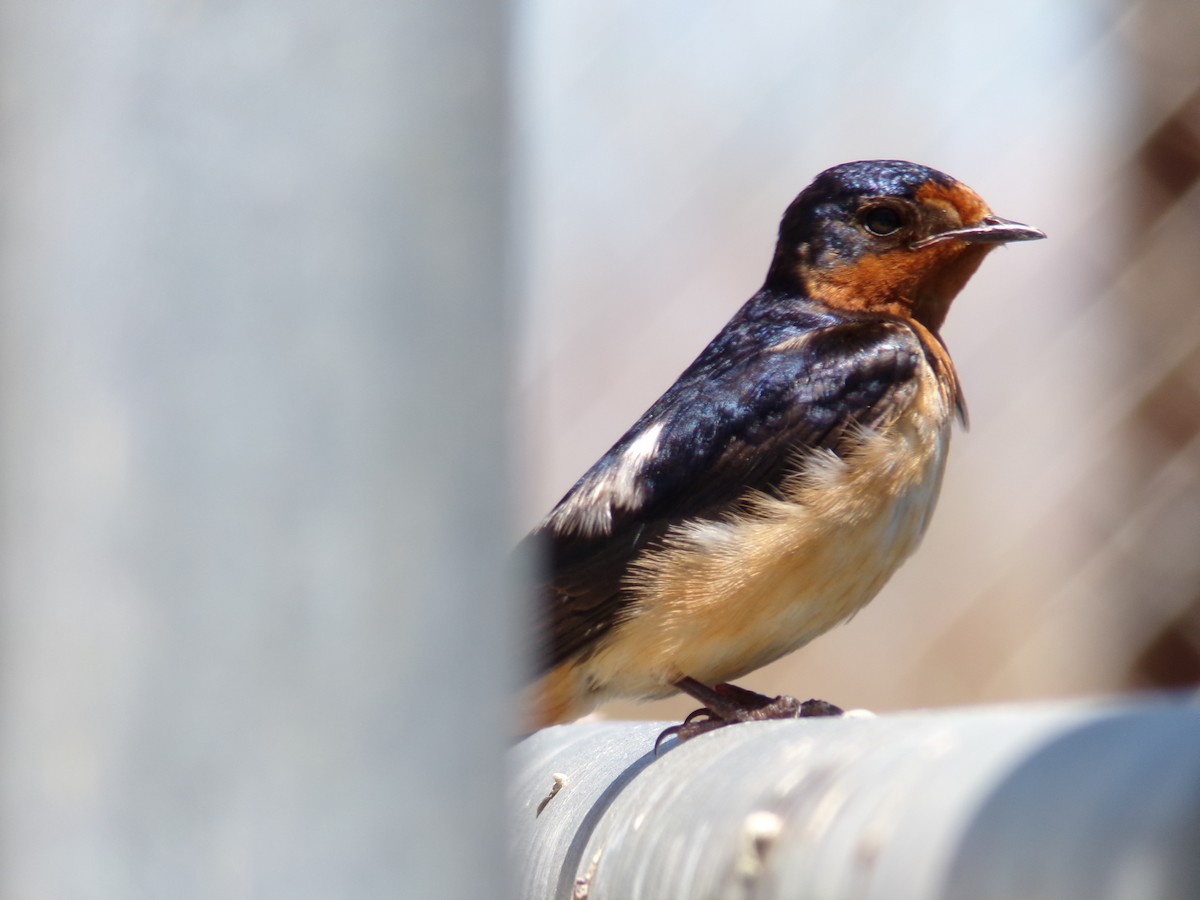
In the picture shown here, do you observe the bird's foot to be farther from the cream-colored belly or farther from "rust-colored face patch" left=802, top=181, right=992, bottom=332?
"rust-colored face patch" left=802, top=181, right=992, bottom=332

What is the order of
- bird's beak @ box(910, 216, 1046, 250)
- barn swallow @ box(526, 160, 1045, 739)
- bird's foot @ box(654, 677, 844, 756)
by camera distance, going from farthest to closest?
bird's beak @ box(910, 216, 1046, 250) < barn swallow @ box(526, 160, 1045, 739) < bird's foot @ box(654, 677, 844, 756)

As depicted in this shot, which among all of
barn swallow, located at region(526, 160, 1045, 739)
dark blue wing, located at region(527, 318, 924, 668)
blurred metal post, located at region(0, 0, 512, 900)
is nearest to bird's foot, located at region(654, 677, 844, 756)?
barn swallow, located at region(526, 160, 1045, 739)

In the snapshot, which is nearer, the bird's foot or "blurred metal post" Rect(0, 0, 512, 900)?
"blurred metal post" Rect(0, 0, 512, 900)

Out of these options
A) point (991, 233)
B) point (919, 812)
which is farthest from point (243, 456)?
point (991, 233)

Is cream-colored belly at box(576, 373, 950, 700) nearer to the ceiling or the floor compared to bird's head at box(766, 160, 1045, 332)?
nearer to the floor

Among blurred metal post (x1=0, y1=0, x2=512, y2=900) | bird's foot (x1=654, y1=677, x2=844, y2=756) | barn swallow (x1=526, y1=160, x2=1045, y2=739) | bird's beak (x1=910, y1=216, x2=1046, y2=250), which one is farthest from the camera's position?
bird's beak (x1=910, y1=216, x2=1046, y2=250)

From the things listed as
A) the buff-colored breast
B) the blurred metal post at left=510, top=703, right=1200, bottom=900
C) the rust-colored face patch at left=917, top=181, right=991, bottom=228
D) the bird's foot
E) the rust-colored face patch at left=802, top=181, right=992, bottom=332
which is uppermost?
the rust-colored face patch at left=917, top=181, right=991, bottom=228

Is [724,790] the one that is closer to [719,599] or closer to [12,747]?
[12,747]

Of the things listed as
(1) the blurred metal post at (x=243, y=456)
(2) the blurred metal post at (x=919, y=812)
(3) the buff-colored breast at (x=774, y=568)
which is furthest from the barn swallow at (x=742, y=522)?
(1) the blurred metal post at (x=243, y=456)

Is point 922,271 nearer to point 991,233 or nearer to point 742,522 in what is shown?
point 991,233
